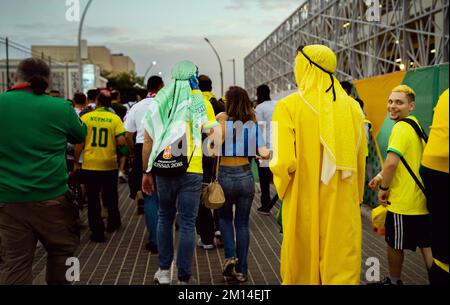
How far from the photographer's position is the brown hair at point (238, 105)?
15.9 ft

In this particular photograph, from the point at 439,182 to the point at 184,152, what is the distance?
245 centimetres

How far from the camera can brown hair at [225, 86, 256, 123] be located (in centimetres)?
486

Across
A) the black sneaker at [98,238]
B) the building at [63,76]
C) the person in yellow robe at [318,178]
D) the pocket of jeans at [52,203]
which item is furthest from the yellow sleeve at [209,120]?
the black sneaker at [98,238]

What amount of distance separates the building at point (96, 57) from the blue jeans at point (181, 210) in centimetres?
6782

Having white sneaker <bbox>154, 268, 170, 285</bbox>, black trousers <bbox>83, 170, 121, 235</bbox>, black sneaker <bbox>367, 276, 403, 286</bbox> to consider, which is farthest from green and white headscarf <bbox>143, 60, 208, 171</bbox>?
black trousers <bbox>83, 170, 121, 235</bbox>

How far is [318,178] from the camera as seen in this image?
3.38 metres

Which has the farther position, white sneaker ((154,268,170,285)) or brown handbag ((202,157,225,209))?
white sneaker ((154,268,170,285))

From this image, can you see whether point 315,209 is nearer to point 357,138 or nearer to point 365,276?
point 357,138

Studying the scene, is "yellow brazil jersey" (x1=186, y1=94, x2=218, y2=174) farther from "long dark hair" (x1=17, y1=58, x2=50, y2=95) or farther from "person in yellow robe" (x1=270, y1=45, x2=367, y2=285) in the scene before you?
"long dark hair" (x1=17, y1=58, x2=50, y2=95)

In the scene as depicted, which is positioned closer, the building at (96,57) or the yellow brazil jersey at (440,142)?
the yellow brazil jersey at (440,142)

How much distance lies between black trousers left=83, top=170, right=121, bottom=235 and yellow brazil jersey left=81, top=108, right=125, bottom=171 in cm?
12

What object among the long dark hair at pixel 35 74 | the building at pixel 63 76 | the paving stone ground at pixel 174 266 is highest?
the building at pixel 63 76

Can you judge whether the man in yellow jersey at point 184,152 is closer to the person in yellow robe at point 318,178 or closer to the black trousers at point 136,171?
the person in yellow robe at point 318,178

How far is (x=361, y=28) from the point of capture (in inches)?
926
